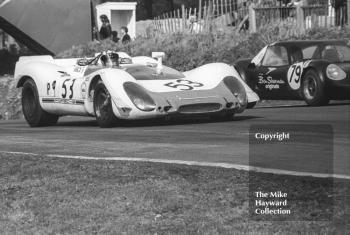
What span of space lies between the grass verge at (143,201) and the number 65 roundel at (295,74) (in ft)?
31.6

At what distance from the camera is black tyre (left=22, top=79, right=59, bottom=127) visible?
52.1 feet

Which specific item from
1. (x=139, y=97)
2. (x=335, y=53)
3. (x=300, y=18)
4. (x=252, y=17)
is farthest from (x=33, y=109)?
(x=252, y=17)

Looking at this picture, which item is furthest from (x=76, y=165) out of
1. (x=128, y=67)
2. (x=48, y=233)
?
(x=128, y=67)

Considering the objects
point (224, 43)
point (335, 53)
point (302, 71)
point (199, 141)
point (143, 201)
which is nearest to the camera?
point (143, 201)

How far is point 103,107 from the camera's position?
548 inches

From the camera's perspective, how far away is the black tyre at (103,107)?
1370 cm

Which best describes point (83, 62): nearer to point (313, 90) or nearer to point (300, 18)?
point (313, 90)

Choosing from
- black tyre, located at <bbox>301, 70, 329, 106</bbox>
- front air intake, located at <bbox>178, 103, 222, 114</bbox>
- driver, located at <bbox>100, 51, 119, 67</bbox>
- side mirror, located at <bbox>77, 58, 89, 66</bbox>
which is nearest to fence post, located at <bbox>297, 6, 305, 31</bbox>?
black tyre, located at <bbox>301, 70, 329, 106</bbox>

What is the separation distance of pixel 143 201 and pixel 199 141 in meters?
3.89

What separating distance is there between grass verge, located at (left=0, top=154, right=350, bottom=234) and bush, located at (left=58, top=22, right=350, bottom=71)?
16076mm

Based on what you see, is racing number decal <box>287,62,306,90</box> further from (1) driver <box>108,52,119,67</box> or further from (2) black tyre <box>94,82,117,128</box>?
(2) black tyre <box>94,82,117,128</box>

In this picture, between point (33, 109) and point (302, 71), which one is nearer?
point (33, 109)

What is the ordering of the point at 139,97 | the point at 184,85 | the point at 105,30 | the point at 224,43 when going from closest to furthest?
the point at 139,97 → the point at 184,85 → the point at 224,43 → the point at 105,30

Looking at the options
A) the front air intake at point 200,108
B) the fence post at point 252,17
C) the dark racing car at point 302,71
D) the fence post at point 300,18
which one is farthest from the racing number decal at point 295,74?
the fence post at point 252,17
